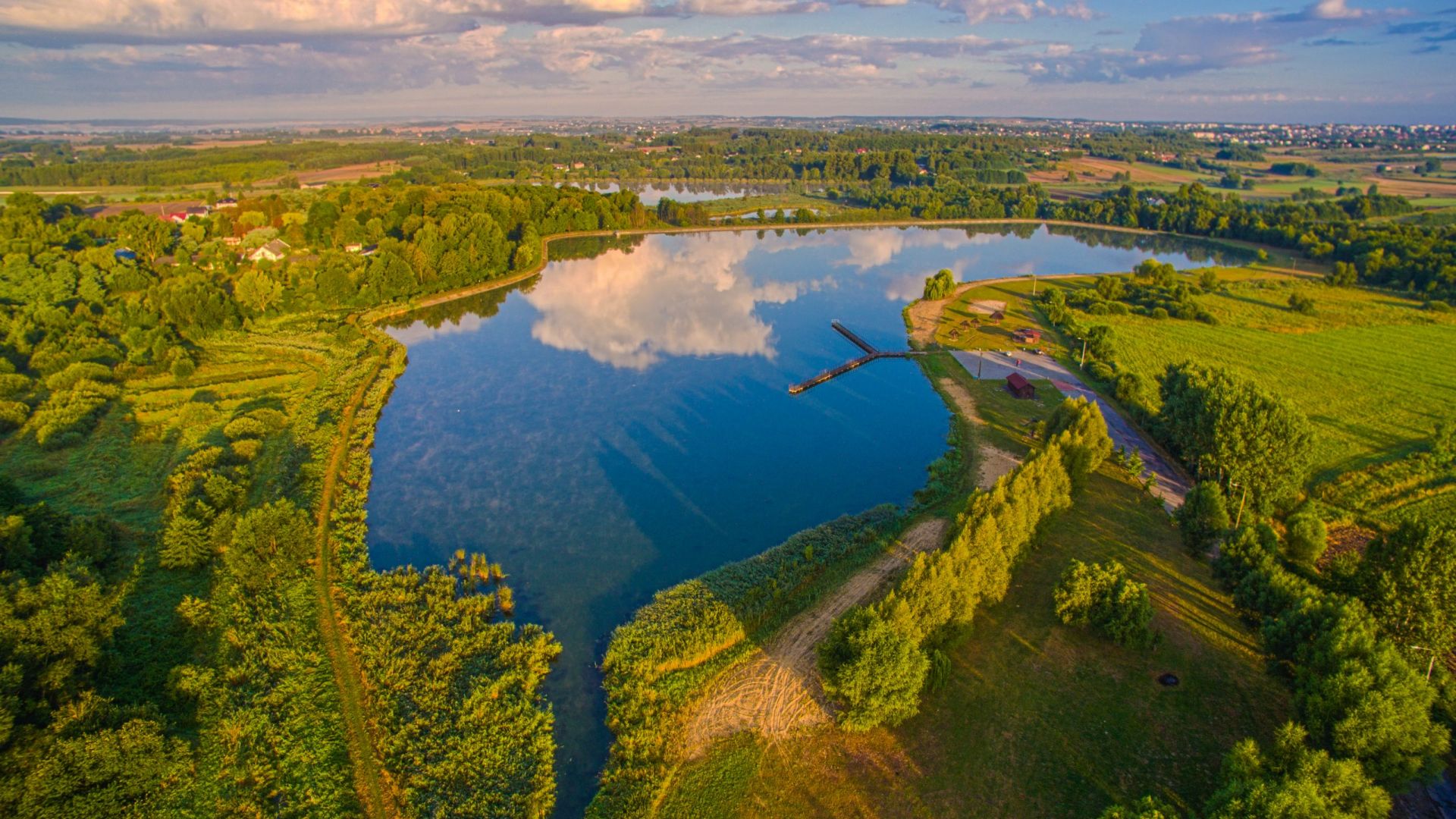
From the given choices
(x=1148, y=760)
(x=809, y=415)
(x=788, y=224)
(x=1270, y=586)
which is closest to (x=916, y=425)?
(x=809, y=415)

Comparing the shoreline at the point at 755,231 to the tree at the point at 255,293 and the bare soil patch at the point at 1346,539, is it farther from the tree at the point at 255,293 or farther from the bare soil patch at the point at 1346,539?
the bare soil patch at the point at 1346,539

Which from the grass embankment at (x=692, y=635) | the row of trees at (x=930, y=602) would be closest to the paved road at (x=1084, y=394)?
the row of trees at (x=930, y=602)

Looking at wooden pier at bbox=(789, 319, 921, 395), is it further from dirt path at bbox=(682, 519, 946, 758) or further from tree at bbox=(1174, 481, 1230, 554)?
tree at bbox=(1174, 481, 1230, 554)

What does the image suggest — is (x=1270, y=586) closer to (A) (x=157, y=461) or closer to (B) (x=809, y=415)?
(B) (x=809, y=415)

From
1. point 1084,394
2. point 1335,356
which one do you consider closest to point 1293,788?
point 1084,394

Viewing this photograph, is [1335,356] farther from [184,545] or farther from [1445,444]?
[184,545]

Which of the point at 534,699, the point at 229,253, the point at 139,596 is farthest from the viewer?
the point at 229,253
